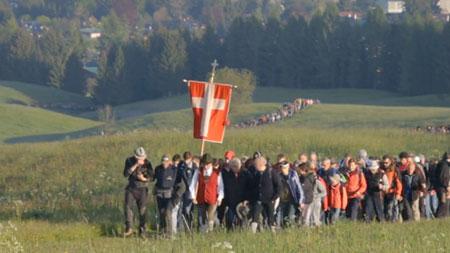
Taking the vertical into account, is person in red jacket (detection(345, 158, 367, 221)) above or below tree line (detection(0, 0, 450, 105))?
below

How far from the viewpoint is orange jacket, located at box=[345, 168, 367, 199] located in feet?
64.4

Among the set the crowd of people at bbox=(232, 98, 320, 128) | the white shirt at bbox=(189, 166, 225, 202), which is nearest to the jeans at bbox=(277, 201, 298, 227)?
the white shirt at bbox=(189, 166, 225, 202)

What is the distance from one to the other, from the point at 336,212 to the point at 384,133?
67.7 feet

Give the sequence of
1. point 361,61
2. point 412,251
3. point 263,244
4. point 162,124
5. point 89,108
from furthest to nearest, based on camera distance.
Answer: point 89,108 → point 361,61 → point 162,124 → point 263,244 → point 412,251

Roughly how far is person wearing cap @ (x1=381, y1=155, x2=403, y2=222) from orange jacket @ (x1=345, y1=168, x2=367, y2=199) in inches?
21.3

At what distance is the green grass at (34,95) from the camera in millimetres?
127562

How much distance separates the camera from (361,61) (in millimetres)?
114875

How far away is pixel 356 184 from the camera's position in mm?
19641

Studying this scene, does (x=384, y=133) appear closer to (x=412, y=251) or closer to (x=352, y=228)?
(x=352, y=228)

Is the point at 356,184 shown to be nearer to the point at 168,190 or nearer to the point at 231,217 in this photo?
the point at 231,217

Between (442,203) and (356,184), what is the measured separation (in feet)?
7.33

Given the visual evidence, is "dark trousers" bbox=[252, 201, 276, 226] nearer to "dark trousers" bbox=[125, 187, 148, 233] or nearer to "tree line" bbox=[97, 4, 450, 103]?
"dark trousers" bbox=[125, 187, 148, 233]

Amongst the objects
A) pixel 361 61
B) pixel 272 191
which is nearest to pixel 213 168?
pixel 272 191

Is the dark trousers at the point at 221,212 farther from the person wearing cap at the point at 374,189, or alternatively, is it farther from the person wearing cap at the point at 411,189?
the person wearing cap at the point at 411,189
